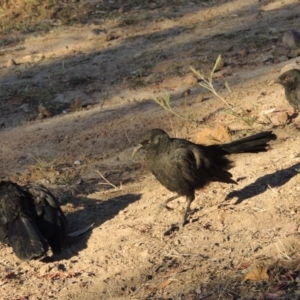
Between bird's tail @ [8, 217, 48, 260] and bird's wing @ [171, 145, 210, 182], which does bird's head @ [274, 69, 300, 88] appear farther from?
bird's tail @ [8, 217, 48, 260]

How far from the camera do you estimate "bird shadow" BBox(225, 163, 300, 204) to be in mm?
6473

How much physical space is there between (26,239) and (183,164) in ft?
4.53

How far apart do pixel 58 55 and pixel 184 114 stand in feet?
14.3

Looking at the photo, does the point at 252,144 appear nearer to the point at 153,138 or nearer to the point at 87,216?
the point at 153,138

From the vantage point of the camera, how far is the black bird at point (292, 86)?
813cm

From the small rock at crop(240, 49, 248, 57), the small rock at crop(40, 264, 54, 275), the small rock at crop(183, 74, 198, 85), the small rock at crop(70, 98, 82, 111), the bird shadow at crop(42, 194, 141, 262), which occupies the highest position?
the small rock at crop(40, 264, 54, 275)

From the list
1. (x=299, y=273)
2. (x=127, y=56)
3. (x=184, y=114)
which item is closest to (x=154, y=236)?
(x=299, y=273)

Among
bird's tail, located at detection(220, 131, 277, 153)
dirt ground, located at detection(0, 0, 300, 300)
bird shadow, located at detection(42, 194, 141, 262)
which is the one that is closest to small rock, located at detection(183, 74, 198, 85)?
dirt ground, located at detection(0, 0, 300, 300)

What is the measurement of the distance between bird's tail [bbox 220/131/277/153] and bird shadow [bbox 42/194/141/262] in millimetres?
1090

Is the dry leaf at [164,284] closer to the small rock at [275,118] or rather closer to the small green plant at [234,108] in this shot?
the small green plant at [234,108]

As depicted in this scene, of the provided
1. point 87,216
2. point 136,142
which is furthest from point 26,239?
point 136,142

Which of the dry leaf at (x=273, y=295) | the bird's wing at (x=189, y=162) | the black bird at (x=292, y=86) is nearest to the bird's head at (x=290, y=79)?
the black bird at (x=292, y=86)

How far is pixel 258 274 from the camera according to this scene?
4.86 metres

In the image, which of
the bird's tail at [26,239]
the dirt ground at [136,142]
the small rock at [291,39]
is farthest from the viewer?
the small rock at [291,39]
